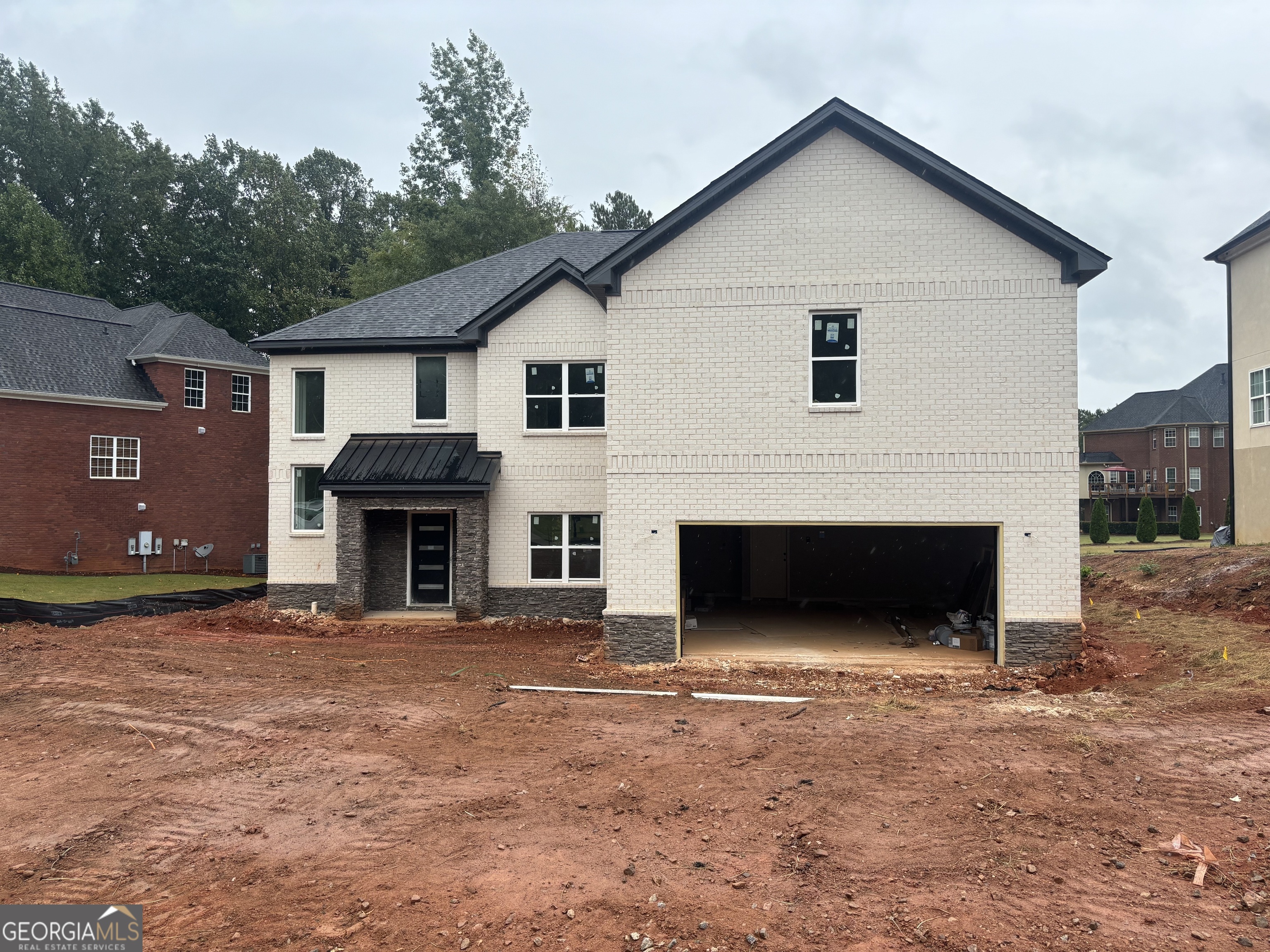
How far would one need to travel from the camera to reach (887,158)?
41.8 feet

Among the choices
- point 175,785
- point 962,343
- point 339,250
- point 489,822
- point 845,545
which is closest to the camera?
point 489,822

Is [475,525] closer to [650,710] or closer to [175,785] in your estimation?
[650,710]

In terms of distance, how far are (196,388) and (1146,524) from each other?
137 feet

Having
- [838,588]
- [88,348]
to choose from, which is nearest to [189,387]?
[88,348]

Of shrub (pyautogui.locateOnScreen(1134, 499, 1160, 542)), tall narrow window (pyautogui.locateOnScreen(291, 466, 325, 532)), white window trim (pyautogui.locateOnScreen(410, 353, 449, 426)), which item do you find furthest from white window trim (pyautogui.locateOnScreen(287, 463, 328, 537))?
shrub (pyautogui.locateOnScreen(1134, 499, 1160, 542))

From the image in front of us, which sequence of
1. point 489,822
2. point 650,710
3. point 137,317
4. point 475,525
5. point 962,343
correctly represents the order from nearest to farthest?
point 489,822
point 650,710
point 962,343
point 475,525
point 137,317

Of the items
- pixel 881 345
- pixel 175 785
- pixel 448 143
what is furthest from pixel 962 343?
pixel 448 143

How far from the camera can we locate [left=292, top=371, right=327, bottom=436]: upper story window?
749 inches

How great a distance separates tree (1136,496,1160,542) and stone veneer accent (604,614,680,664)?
3303cm

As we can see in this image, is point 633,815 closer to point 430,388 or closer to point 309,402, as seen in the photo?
point 430,388

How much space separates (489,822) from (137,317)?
32.2 meters

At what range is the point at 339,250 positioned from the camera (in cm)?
4675

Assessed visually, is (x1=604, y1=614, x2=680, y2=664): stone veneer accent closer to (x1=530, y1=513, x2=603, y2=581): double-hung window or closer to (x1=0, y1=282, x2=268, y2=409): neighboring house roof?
(x1=530, y1=513, x2=603, y2=581): double-hung window

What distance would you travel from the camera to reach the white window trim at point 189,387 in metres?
27.3
